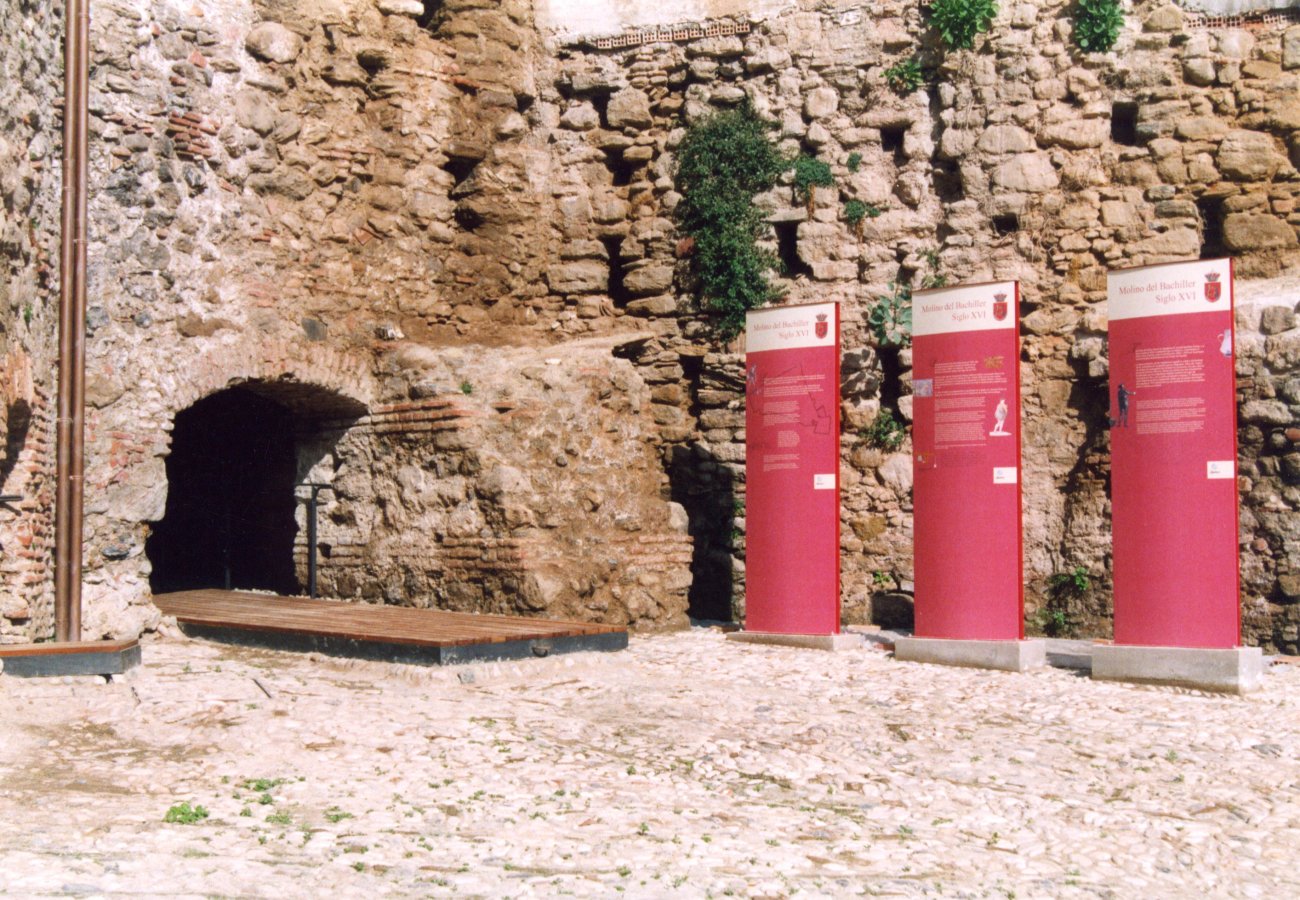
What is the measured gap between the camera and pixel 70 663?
664 cm

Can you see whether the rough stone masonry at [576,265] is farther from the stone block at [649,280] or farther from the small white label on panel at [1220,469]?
the small white label on panel at [1220,469]

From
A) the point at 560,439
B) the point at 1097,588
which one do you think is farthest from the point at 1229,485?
the point at 560,439

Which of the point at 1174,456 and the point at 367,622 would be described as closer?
the point at 1174,456

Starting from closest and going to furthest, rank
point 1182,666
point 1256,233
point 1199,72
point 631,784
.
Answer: point 631,784 < point 1182,666 < point 1256,233 < point 1199,72

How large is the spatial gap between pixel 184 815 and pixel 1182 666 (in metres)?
5.55

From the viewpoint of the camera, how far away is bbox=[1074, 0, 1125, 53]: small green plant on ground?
10.8 m

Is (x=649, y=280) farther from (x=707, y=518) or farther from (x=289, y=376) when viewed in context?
(x=289, y=376)

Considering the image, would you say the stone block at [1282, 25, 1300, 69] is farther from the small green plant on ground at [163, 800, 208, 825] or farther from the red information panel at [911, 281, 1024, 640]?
the small green plant on ground at [163, 800, 208, 825]

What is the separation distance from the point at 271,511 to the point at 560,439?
9.64 ft

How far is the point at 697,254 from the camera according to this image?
11.6 meters

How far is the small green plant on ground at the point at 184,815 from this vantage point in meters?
4.54

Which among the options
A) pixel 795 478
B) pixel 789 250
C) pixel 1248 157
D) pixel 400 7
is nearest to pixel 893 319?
pixel 789 250

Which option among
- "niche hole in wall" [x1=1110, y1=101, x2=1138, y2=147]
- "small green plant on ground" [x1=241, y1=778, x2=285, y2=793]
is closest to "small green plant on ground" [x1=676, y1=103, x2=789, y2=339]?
"niche hole in wall" [x1=1110, y1=101, x2=1138, y2=147]

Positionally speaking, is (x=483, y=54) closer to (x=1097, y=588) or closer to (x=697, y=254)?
(x=697, y=254)
